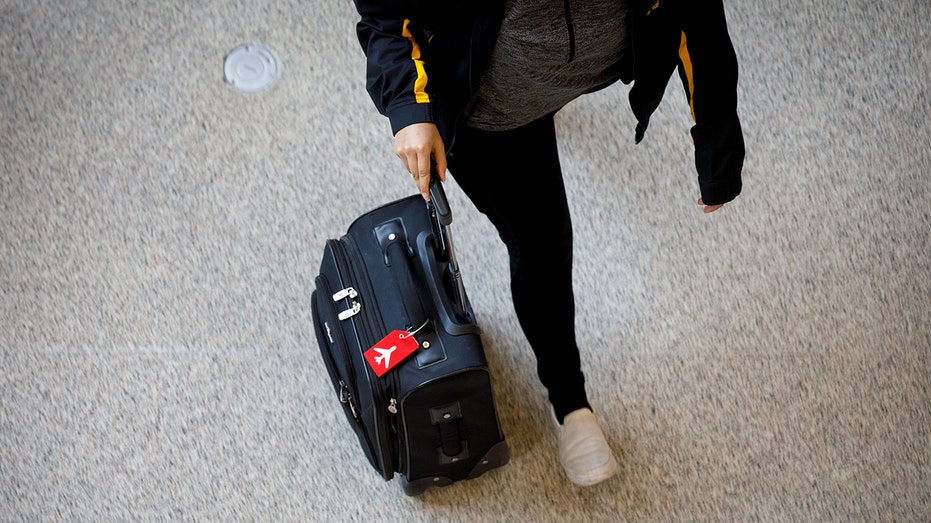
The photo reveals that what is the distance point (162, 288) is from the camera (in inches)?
61.1

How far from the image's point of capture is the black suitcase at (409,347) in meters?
1.16

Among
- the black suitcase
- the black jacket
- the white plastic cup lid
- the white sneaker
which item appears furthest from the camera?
the white plastic cup lid

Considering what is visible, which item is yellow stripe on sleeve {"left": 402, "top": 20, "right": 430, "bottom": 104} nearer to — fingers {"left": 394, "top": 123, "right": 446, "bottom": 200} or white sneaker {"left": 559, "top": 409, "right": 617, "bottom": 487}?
fingers {"left": 394, "top": 123, "right": 446, "bottom": 200}

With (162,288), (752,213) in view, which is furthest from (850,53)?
(162,288)

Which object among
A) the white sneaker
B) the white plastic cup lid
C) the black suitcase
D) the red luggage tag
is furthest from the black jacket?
the white plastic cup lid

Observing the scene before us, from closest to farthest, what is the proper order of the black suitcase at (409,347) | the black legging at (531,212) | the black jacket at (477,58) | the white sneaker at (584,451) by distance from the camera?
the black jacket at (477,58) → the black legging at (531,212) → the black suitcase at (409,347) → the white sneaker at (584,451)

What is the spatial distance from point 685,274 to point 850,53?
726 millimetres

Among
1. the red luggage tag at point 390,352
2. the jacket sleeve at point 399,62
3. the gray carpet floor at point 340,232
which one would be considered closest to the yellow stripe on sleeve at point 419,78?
the jacket sleeve at point 399,62

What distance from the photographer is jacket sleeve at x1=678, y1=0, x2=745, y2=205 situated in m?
0.91

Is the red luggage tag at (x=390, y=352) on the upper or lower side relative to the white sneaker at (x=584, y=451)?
upper

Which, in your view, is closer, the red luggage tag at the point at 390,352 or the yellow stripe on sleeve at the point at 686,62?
the yellow stripe on sleeve at the point at 686,62

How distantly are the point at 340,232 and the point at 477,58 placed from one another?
0.80 m

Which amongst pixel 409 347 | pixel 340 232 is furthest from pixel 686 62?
pixel 340 232

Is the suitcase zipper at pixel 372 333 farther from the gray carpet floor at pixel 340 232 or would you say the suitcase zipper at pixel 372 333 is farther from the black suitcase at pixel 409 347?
the gray carpet floor at pixel 340 232
